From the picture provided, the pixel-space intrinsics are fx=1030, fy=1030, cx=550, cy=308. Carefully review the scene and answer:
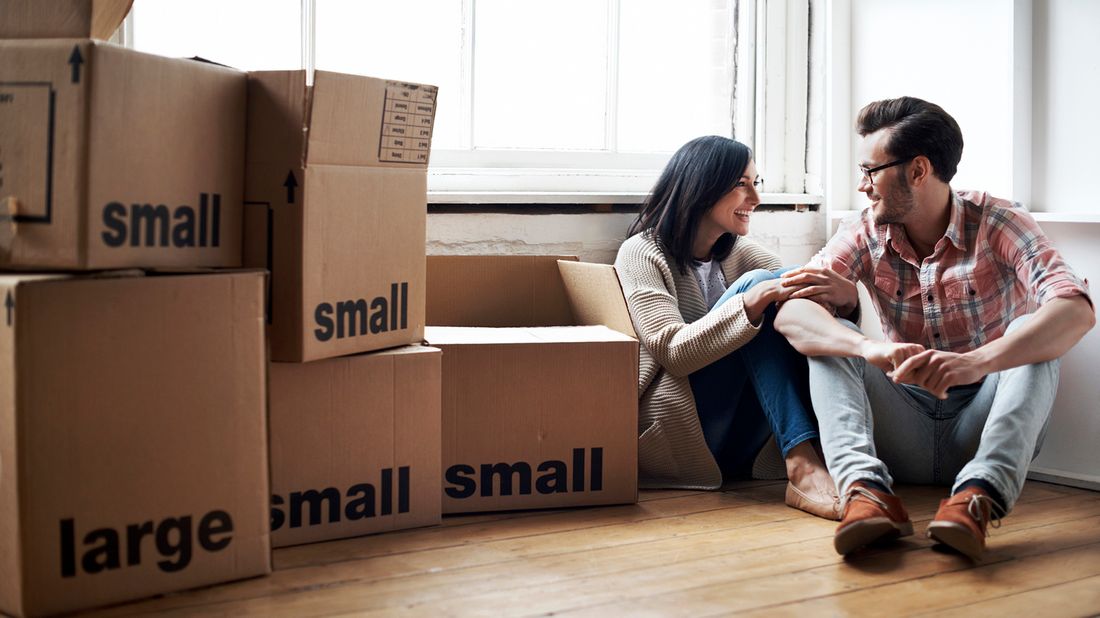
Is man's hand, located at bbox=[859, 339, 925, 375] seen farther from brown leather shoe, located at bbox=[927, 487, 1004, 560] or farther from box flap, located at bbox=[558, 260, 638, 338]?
box flap, located at bbox=[558, 260, 638, 338]

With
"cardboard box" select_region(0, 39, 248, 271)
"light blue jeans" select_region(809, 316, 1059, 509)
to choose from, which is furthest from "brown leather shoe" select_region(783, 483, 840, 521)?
"cardboard box" select_region(0, 39, 248, 271)

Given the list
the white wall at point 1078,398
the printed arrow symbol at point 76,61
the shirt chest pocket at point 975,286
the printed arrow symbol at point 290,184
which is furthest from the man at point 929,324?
the printed arrow symbol at point 76,61

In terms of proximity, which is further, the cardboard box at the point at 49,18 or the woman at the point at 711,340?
the woman at the point at 711,340

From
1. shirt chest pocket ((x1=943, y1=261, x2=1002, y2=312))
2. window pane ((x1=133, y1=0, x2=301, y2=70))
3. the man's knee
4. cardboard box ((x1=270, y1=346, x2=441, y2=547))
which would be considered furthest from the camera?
window pane ((x1=133, y1=0, x2=301, y2=70))

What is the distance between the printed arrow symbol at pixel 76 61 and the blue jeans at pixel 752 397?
1286mm

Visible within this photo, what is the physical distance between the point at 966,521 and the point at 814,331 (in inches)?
18.0

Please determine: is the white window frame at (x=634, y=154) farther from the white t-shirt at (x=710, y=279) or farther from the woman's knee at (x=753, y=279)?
the woman's knee at (x=753, y=279)

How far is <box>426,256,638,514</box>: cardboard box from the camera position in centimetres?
191

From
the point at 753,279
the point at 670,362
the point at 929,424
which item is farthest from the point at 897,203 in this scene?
the point at 670,362

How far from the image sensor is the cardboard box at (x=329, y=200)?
5.30 ft

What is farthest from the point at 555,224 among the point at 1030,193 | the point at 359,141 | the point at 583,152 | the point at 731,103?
the point at 1030,193

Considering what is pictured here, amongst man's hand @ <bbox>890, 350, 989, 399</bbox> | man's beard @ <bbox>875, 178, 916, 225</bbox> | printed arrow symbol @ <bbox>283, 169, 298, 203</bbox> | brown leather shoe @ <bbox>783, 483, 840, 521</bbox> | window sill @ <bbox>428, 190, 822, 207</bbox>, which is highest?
window sill @ <bbox>428, 190, 822, 207</bbox>

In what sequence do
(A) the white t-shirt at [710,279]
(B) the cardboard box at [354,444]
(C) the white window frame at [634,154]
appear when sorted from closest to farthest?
(B) the cardboard box at [354,444]
(A) the white t-shirt at [710,279]
(C) the white window frame at [634,154]

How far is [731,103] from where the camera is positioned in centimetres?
283
